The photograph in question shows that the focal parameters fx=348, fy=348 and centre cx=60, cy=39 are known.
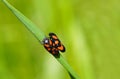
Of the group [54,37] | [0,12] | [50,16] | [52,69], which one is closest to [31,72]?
[52,69]

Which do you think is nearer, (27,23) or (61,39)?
(27,23)

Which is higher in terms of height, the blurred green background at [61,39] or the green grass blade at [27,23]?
the green grass blade at [27,23]

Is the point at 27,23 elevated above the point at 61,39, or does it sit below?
above

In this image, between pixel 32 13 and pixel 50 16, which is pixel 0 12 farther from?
pixel 50 16

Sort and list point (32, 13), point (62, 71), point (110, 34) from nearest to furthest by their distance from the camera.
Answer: point (62, 71) < point (32, 13) < point (110, 34)

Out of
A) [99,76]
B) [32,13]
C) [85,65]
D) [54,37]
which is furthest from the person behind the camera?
[99,76]

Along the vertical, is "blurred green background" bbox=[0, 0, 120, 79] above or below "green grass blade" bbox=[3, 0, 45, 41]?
below

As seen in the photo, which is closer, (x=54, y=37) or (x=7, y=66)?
(x=54, y=37)

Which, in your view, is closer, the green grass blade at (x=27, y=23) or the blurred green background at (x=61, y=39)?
the green grass blade at (x=27, y=23)
